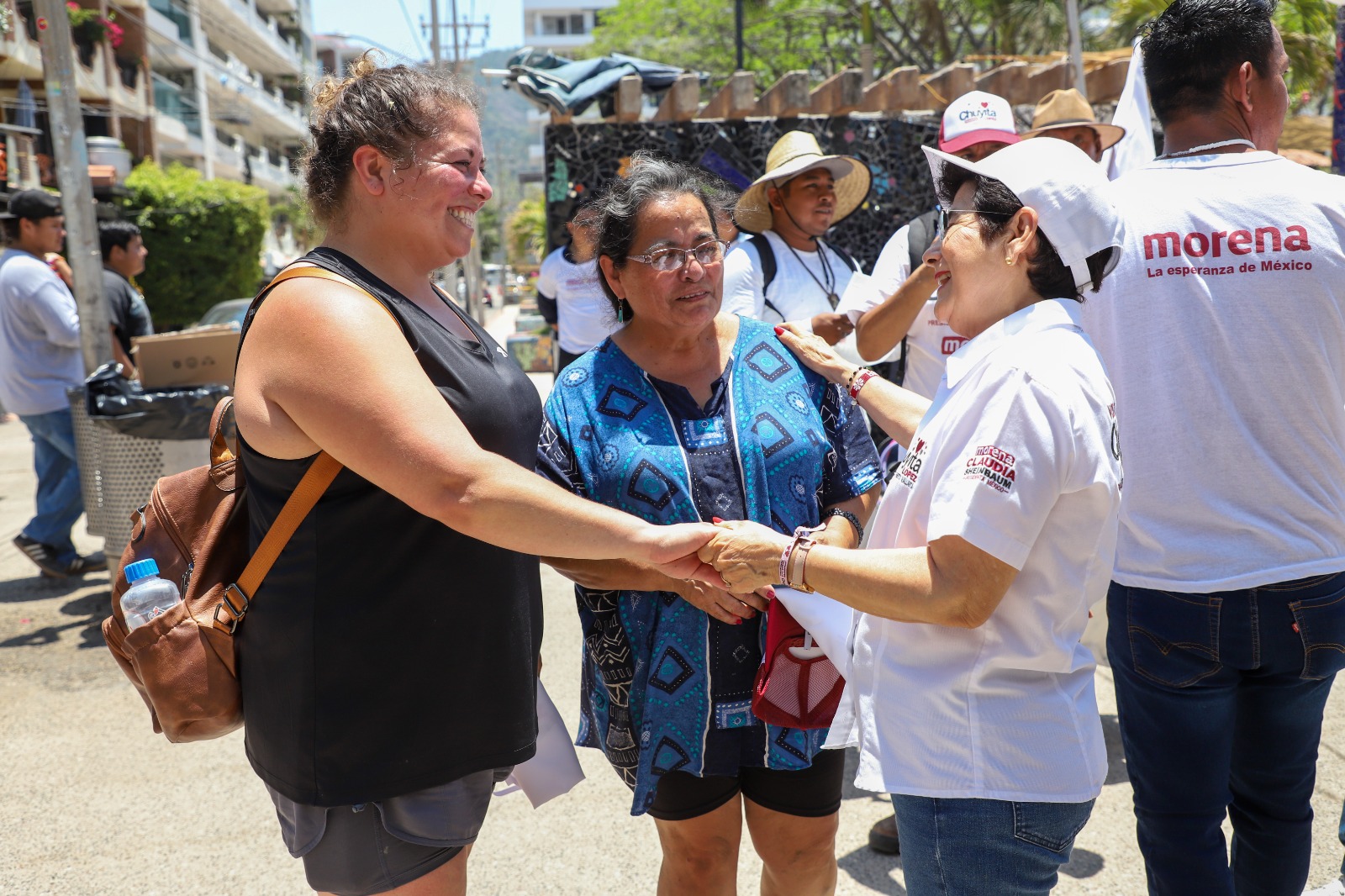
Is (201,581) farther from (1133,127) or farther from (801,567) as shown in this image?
(1133,127)

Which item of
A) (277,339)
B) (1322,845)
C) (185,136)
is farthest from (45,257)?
(185,136)

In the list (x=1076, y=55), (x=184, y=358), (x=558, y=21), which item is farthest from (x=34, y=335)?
(x=558, y=21)

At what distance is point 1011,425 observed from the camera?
1.59 m

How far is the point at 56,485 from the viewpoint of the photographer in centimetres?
629

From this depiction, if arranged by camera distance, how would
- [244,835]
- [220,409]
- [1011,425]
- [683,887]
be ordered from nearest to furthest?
1. [1011,425]
2. [220,409]
3. [683,887]
4. [244,835]

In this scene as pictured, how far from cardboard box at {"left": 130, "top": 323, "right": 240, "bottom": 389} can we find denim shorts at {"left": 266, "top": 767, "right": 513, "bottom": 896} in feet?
13.0

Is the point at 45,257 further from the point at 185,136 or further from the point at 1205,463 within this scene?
the point at 185,136

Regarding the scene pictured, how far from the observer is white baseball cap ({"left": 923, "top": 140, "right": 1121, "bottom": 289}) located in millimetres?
1690

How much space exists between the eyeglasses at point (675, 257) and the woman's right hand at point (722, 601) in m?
0.75

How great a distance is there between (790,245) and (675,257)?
2.04m

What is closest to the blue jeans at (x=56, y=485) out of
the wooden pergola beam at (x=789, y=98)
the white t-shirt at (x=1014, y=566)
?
the white t-shirt at (x=1014, y=566)

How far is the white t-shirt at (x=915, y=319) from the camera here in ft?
11.8

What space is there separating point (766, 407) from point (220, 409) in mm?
1194

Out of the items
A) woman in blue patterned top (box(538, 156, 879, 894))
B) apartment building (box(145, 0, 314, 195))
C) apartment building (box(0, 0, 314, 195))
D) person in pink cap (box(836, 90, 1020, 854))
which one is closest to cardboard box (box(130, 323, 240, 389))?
person in pink cap (box(836, 90, 1020, 854))
